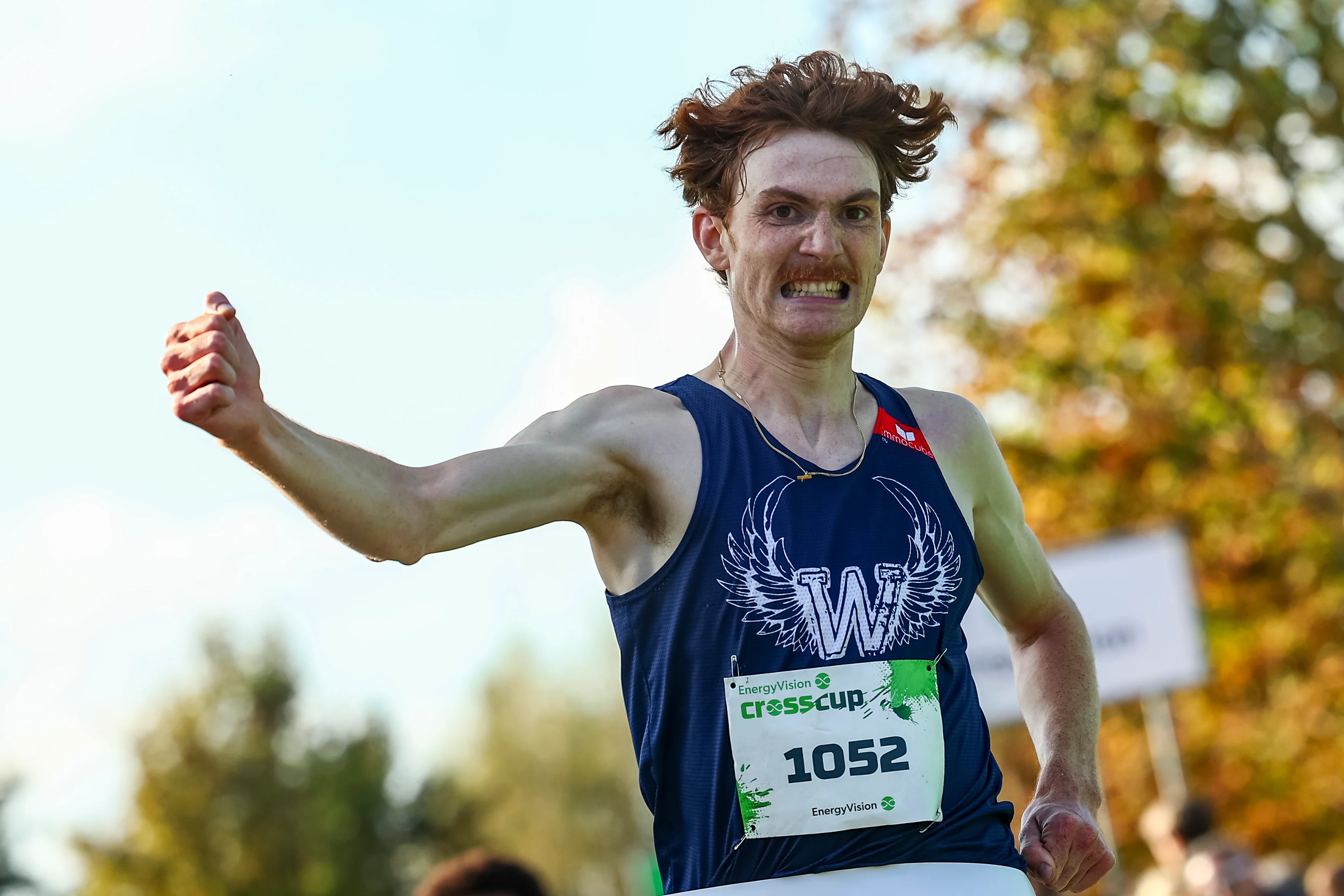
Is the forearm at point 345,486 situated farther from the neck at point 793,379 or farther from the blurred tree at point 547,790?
the blurred tree at point 547,790

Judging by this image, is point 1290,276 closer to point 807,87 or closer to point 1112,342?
point 1112,342

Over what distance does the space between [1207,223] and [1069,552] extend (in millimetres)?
6882

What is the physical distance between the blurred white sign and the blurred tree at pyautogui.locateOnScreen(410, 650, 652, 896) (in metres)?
35.2

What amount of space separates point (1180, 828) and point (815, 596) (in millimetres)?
6032

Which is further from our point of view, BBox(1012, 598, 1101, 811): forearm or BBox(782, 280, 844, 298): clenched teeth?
BBox(1012, 598, 1101, 811): forearm

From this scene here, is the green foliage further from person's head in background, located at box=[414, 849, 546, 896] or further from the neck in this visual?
the neck

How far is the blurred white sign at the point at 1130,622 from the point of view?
982 centimetres

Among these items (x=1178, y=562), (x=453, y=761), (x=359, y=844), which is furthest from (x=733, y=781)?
(x=453, y=761)

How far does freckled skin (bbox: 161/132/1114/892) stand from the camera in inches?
93.7

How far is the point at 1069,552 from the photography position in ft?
33.8

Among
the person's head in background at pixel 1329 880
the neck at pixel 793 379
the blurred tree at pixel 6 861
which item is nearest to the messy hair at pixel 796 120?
the neck at pixel 793 379

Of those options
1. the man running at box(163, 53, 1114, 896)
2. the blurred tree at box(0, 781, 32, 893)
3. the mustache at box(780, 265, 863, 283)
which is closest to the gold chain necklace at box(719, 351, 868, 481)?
the man running at box(163, 53, 1114, 896)

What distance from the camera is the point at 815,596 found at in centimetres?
270

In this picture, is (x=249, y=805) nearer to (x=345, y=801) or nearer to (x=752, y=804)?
(x=345, y=801)
